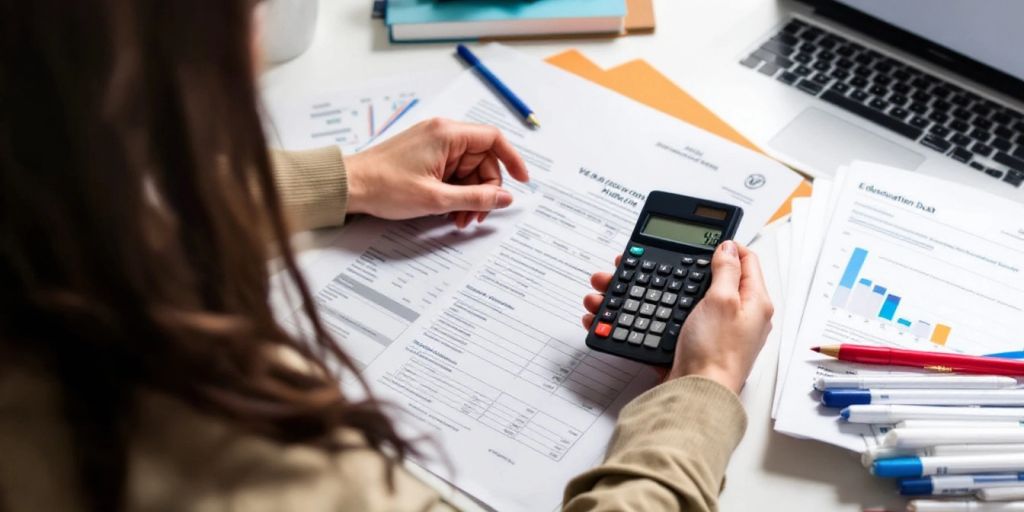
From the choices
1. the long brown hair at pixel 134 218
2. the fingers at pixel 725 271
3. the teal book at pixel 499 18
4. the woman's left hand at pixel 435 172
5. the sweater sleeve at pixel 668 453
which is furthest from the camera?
the teal book at pixel 499 18

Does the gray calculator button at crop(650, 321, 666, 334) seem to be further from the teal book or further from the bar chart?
the teal book

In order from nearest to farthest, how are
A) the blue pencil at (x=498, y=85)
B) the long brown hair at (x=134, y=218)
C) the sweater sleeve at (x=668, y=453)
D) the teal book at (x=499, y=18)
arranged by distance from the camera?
1. the long brown hair at (x=134, y=218)
2. the sweater sleeve at (x=668, y=453)
3. the blue pencil at (x=498, y=85)
4. the teal book at (x=499, y=18)

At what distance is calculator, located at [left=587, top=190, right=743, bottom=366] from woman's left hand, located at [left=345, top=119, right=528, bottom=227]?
5.3 inches

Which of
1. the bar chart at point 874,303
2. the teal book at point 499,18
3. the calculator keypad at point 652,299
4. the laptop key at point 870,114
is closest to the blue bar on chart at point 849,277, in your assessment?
the bar chart at point 874,303

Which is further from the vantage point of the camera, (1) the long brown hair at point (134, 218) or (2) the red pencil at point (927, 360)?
(2) the red pencil at point (927, 360)

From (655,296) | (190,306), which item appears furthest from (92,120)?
(655,296)

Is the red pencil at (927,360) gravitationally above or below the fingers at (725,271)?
below

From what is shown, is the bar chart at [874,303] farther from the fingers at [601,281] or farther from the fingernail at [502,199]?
the fingernail at [502,199]

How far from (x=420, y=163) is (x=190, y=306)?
0.45 meters

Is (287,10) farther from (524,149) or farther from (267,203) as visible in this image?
(267,203)

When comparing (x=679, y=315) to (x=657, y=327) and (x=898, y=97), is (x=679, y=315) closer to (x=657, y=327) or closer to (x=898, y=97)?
(x=657, y=327)

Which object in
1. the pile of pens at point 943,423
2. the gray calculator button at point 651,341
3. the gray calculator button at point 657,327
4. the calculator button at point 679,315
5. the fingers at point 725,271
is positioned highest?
the fingers at point 725,271

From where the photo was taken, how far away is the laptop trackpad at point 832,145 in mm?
974

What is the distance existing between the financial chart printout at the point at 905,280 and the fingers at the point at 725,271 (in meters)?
0.07
